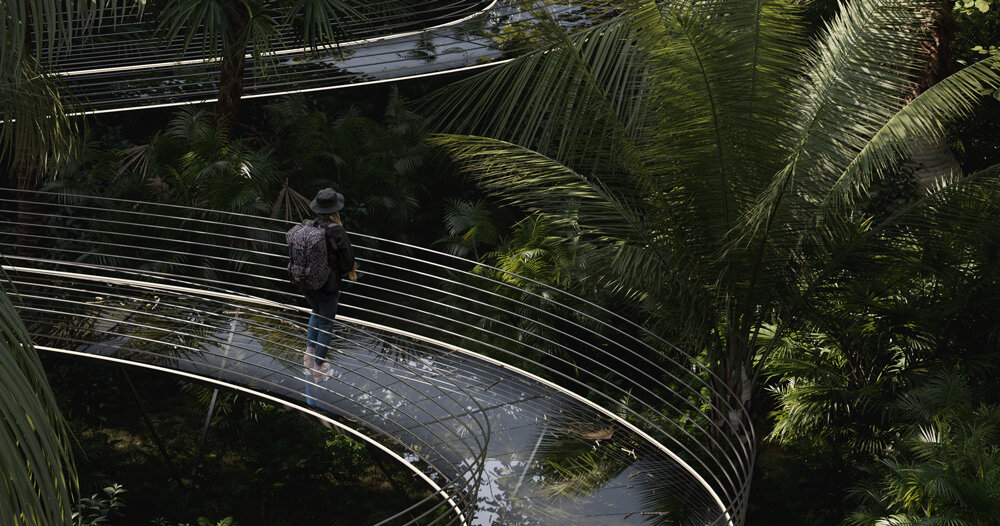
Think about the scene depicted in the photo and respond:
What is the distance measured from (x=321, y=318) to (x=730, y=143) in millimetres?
3475

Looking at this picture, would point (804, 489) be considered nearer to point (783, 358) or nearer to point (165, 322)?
point (783, 358)

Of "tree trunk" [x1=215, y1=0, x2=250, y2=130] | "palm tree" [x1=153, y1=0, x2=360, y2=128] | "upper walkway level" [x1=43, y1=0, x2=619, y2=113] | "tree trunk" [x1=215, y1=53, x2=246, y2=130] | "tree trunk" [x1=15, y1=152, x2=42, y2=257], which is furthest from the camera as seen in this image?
"upper walkway level" [x1=43, y1=0, x2=619, y2=113]

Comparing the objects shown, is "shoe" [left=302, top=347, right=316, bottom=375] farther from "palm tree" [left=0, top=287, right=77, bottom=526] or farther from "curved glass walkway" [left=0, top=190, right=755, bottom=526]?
"palm tree" [left=0, top=287, right=77, bottom=526]

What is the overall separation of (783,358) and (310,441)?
5.41m

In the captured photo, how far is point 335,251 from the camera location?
22.0ft

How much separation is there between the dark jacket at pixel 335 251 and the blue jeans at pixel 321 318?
0.13 metres

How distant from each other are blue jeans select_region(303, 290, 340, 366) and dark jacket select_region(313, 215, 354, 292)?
13 cm

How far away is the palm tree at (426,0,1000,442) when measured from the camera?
675 centimetres

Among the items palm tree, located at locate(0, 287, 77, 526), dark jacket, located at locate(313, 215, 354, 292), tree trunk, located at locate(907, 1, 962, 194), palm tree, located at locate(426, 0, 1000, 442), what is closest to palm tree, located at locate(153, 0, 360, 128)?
palm tree, located at locate(426, 0, 1000, 442)

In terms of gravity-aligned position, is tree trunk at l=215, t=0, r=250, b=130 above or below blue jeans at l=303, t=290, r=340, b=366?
above

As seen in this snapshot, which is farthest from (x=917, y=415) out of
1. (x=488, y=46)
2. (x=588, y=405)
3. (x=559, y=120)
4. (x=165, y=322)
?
(x=488, y=46)

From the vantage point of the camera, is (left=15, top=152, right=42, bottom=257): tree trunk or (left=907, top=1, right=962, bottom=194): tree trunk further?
(left=15, top=152, right=42, bottom=257): tree trunk

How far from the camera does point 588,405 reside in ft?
24.5

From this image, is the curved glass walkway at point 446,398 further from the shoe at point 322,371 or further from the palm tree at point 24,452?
the palm tree at point 24,452
